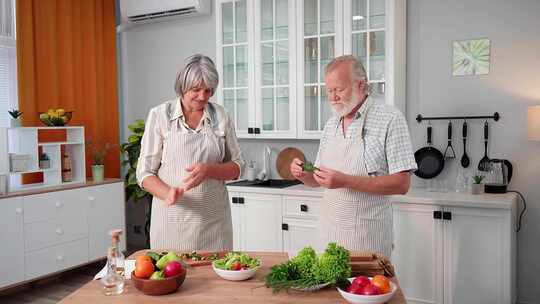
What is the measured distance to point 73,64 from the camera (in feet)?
16.8

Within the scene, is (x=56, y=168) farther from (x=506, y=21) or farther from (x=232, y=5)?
(x=506, y=21)

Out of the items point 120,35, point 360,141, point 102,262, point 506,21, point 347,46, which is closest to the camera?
point 360,141

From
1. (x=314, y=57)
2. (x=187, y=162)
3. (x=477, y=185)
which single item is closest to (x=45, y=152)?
(x=314, y=57)

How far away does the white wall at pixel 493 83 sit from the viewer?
366 cm

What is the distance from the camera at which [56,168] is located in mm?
4598

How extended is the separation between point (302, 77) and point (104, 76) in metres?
2.48

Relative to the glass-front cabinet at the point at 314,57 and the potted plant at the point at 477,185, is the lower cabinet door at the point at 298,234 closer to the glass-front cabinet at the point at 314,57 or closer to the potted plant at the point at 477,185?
the glass-front cabinet at the point at 314,57

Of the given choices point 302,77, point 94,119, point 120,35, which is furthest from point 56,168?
point 302,77

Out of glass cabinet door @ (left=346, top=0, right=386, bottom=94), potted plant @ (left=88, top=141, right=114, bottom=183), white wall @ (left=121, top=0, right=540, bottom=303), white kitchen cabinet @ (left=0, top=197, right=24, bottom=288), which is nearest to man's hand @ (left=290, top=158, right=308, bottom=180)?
glass cabinet door @ (left=346, top=0, right=386, bottom=94)

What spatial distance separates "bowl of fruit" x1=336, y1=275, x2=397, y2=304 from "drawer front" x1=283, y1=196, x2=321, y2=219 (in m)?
2.20

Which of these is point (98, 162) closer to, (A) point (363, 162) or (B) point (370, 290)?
(A) point (363, 162)

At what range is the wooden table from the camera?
1713 mm

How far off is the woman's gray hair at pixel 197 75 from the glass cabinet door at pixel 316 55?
5.92 feet

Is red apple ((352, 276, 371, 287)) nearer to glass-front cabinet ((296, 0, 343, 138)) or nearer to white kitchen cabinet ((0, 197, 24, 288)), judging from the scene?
glass-front cabinet ((296, 0, 343, 138))
